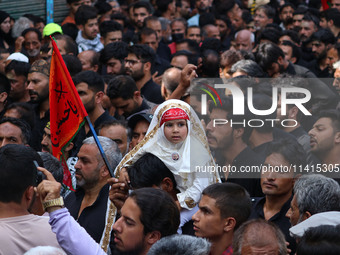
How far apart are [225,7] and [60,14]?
350 cm

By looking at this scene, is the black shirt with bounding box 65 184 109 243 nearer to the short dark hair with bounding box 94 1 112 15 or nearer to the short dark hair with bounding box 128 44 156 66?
the short dark hair with bounding box 128 44 156 66

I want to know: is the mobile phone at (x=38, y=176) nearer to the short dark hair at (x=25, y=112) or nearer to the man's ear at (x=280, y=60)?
the short dark hair at (x=25, y=112)

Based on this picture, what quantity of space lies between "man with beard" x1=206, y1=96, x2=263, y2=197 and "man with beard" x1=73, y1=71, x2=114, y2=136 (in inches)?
58.4

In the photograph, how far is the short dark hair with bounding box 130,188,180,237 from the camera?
405cm

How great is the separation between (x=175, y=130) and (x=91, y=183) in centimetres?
78

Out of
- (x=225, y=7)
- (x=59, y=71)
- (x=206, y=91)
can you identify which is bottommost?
(x=225, y=7)

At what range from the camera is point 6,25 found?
1195cm

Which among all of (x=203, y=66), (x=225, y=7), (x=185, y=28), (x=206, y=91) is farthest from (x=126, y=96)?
(x=225, y=7)

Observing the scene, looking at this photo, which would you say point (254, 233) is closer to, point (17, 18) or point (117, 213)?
point (117, 213)

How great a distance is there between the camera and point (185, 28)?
1315 centimetres

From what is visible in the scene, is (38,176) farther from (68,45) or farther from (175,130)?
(68,45)

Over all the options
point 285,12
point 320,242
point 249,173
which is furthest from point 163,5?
point 320,242

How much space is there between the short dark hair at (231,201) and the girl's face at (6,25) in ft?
26.8

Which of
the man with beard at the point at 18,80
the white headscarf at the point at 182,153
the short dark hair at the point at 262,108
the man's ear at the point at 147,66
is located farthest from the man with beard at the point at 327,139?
the man with beard at the point at 18,80
